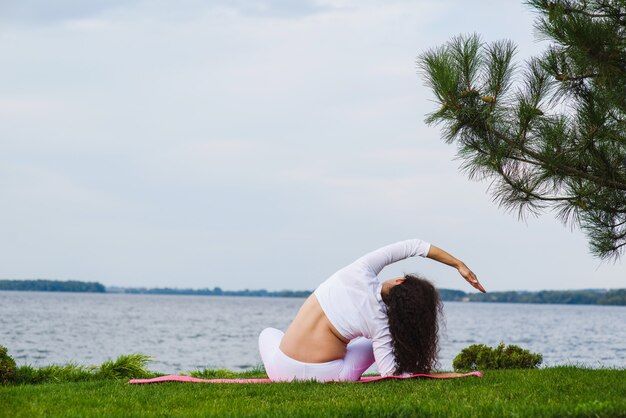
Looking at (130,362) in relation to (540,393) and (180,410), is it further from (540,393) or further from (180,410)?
(540,393)

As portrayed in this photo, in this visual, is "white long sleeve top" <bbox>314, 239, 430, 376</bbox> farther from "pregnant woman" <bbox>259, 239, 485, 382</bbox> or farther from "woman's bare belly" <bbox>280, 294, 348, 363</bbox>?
"woman's bare belly" <bbox>280, 294, 348, 363</bbox>

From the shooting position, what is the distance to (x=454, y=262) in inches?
299

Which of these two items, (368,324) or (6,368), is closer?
(368,324)

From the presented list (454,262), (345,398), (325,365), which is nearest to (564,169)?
(454,262)

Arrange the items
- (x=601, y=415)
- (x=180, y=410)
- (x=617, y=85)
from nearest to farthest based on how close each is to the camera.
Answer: (x=601, y=415) → (x=180, y=410) → (x=617, y=85)

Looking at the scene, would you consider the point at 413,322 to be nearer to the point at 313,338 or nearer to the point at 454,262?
the point at 454,262

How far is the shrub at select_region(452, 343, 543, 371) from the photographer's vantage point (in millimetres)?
11258

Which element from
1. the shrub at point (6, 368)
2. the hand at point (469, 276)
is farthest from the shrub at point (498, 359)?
the shrub at point (6, 368)

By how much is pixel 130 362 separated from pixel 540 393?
6.69 metres

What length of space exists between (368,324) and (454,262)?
3.65 ft

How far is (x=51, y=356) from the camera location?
3447 cm

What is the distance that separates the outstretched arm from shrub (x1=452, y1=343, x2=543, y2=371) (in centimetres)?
404

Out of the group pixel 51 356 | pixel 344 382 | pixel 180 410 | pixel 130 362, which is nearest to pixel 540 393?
pixel 344 382

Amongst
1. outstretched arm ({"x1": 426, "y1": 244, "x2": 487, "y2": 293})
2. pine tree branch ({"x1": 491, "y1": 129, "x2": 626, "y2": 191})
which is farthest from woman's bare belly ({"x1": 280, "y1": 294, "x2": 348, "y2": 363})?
pine tree branch ({"x1": 491, "y1": 129, "x2": 626, "y2": 191})
